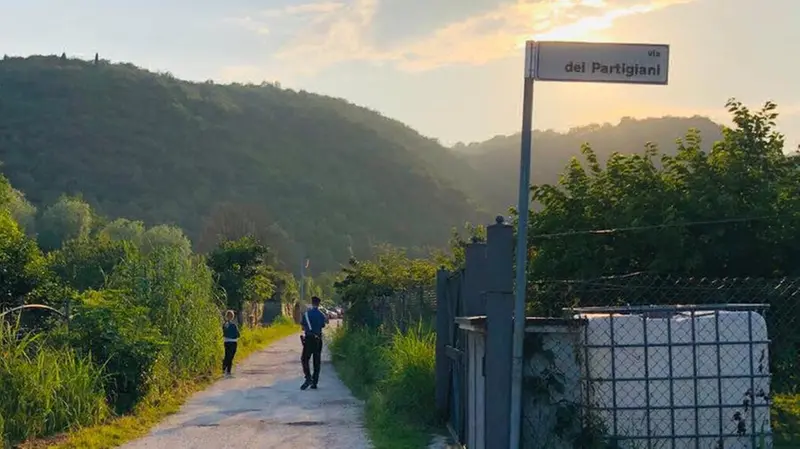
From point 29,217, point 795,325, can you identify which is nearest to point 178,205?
point 29,217

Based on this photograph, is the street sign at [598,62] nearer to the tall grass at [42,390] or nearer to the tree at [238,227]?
the tall grass at [42,390]

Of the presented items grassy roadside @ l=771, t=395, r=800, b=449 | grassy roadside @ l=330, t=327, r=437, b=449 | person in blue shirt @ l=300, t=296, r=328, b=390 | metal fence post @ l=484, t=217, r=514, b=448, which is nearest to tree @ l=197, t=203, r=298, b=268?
person in blue shirt @ l=300, t=296, r=328, b=390

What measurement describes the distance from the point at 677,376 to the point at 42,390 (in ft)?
24.1

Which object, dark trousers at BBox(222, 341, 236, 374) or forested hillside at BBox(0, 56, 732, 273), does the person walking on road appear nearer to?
dark trousers at BBox(222, 341, 236, 374)

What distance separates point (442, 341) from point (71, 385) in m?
4.69

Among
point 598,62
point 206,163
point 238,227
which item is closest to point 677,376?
point 598,62

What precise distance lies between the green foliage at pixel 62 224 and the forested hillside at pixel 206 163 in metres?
9.04

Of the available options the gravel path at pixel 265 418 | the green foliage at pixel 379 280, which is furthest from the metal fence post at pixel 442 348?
the green foliage at pixel 379 280

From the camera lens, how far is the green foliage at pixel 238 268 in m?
31.5

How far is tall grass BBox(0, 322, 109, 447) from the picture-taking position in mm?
10086

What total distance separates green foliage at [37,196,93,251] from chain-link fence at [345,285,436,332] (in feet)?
148

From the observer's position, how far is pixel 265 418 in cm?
1288

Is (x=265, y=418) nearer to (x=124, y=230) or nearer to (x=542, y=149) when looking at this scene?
(x=542, y=149)

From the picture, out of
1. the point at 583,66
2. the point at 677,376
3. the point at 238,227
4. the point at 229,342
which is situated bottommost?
the point at 229,342
